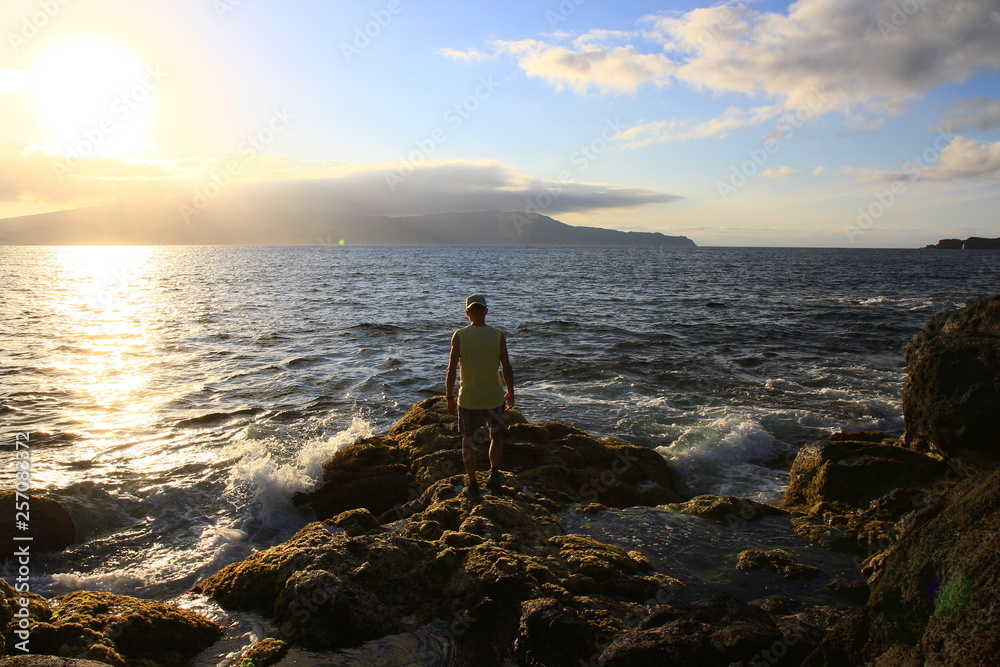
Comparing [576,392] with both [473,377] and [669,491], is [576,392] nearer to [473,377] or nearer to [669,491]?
[669,491]

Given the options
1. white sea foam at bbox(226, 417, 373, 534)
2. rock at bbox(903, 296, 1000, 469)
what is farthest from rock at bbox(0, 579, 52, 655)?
rock at bbox(903, 296, 1000, 469)

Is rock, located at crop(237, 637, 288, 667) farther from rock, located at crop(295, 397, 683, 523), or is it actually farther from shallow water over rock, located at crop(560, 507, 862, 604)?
shallow water over rock, located at crop(560, 507, 862, 604)

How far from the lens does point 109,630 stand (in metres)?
4.36

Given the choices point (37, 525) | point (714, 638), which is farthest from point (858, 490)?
point (37, 525)

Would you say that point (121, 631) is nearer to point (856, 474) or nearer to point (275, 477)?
point (275, 477)

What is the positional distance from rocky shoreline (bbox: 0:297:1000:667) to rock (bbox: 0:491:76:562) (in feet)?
8.31

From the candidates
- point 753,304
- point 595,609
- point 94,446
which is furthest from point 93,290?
point 595,609

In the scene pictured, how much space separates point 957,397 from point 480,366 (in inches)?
268

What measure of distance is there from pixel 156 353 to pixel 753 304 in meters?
32.4

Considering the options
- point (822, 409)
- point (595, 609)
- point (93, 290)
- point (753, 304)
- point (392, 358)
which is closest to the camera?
point (595, 609)

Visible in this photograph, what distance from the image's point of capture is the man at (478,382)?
701cm

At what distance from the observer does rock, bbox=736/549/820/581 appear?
5.66 meters

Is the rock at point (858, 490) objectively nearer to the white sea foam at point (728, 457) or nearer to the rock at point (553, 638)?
the white sea foam at point (728, 457)

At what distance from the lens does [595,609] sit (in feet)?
15.4
